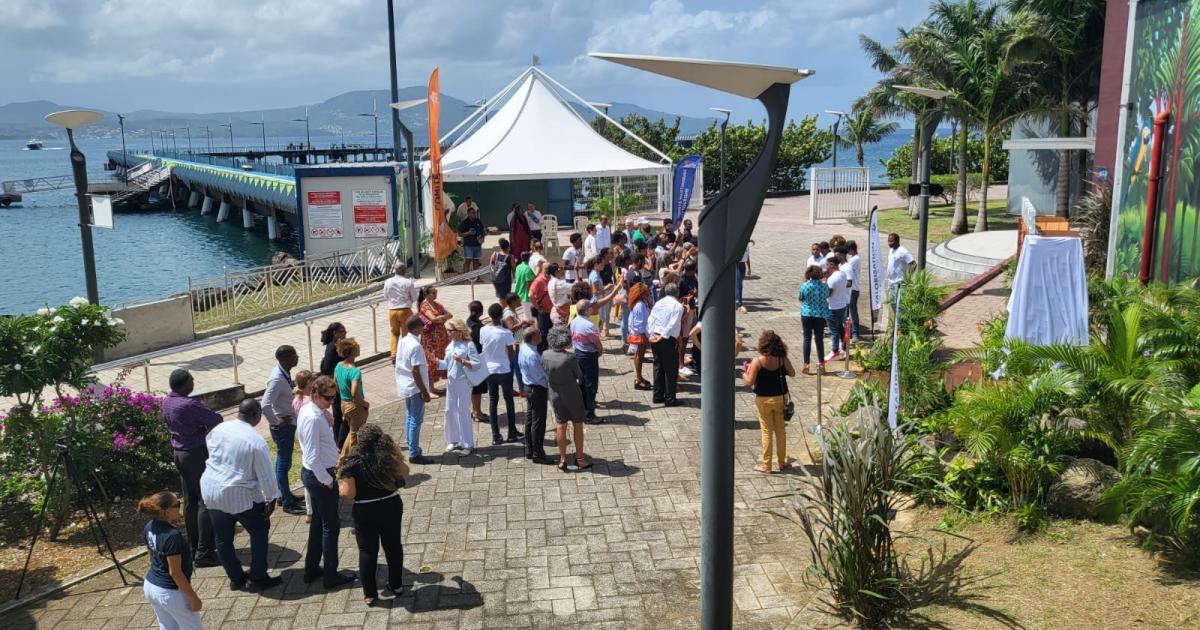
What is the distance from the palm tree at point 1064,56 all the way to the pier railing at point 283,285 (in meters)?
16.7

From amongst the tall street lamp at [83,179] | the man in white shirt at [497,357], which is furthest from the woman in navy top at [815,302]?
the tall street lamp at [83,179]

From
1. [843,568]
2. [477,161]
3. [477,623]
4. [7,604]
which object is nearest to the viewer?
[843,568]

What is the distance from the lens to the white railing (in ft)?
98.0

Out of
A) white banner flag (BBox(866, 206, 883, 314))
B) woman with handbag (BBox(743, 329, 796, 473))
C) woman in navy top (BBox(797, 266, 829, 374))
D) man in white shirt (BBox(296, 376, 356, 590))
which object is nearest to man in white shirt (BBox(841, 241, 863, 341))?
white banner flag (BBox(866, 206, 883, 314))

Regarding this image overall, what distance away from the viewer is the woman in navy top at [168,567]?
17.2ft

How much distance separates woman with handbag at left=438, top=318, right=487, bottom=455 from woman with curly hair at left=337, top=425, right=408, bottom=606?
2.83 m

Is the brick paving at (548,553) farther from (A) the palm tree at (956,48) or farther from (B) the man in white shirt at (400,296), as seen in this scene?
(A) the palm tree at (956,48)

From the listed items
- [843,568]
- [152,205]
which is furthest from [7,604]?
[152,205]

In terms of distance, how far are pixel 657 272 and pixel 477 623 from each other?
9392 millimetres

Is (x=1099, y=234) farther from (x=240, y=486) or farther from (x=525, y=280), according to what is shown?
(x=240, y=486)

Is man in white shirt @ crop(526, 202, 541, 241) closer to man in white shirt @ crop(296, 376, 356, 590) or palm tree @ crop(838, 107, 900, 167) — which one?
man in white shirt @ crop(296, 376, 356, 590)

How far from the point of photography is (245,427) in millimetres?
6379

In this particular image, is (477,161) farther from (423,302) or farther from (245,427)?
(245,427)

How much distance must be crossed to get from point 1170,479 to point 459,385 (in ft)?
19.8
